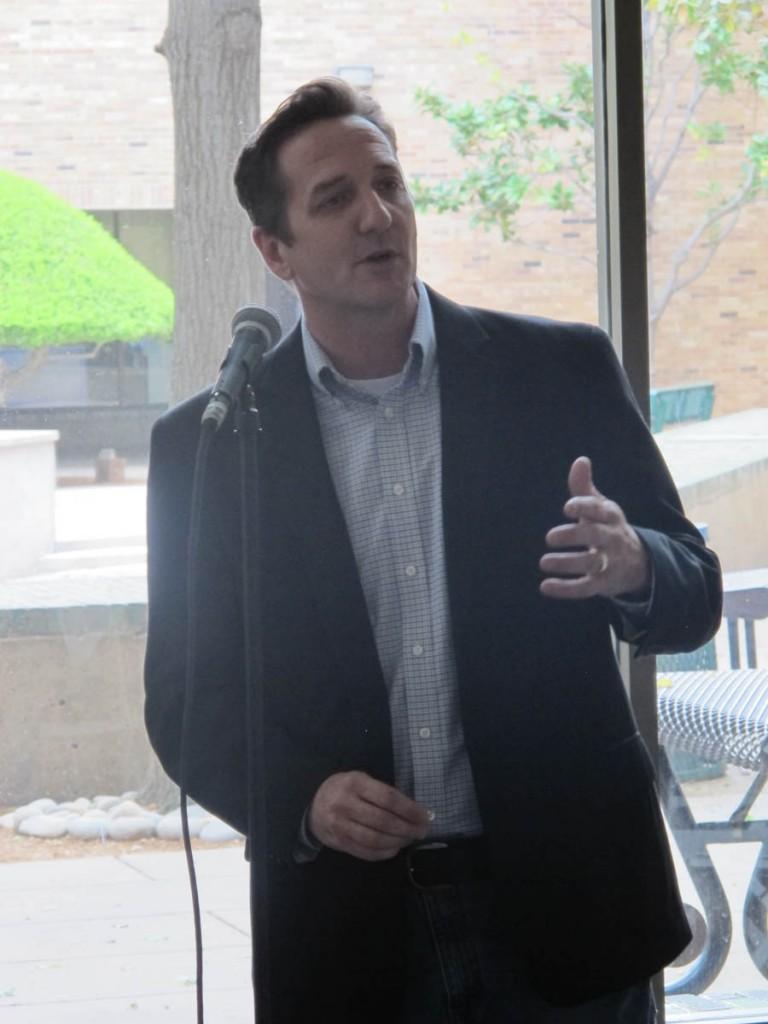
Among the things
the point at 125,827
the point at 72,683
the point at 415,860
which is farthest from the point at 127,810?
the point at 415,860

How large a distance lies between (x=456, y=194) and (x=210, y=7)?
1.84 feet

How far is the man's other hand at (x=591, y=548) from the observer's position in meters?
1.43

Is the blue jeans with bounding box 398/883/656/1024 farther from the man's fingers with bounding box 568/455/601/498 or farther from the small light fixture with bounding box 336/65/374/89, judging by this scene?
the small light fixture with bounding box 336/65/374/89

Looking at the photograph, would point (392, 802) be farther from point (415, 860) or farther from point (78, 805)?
point (78, 805)

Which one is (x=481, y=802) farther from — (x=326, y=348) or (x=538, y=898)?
(x=326, y=348)

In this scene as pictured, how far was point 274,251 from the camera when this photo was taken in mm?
1898

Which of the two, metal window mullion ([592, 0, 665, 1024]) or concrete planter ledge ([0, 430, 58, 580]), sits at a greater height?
metal window mullion ([592, 0, 665, 1024])

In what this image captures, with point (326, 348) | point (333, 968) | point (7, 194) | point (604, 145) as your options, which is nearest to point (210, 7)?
point (7, 194)

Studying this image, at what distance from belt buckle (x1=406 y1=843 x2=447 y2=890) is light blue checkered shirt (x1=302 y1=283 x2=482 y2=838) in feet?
0.06

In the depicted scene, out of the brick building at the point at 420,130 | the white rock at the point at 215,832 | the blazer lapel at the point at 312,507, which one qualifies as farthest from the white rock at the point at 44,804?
the blazer lapel at the point at 312,507

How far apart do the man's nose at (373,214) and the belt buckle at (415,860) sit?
71 cm

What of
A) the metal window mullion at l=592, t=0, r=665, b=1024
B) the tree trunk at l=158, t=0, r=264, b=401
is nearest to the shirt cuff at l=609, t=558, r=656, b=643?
→ the metal window mullion at l=592, t=0, r=665, b=1024

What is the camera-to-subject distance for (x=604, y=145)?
104 inches

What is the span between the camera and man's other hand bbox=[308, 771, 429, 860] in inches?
58.2
